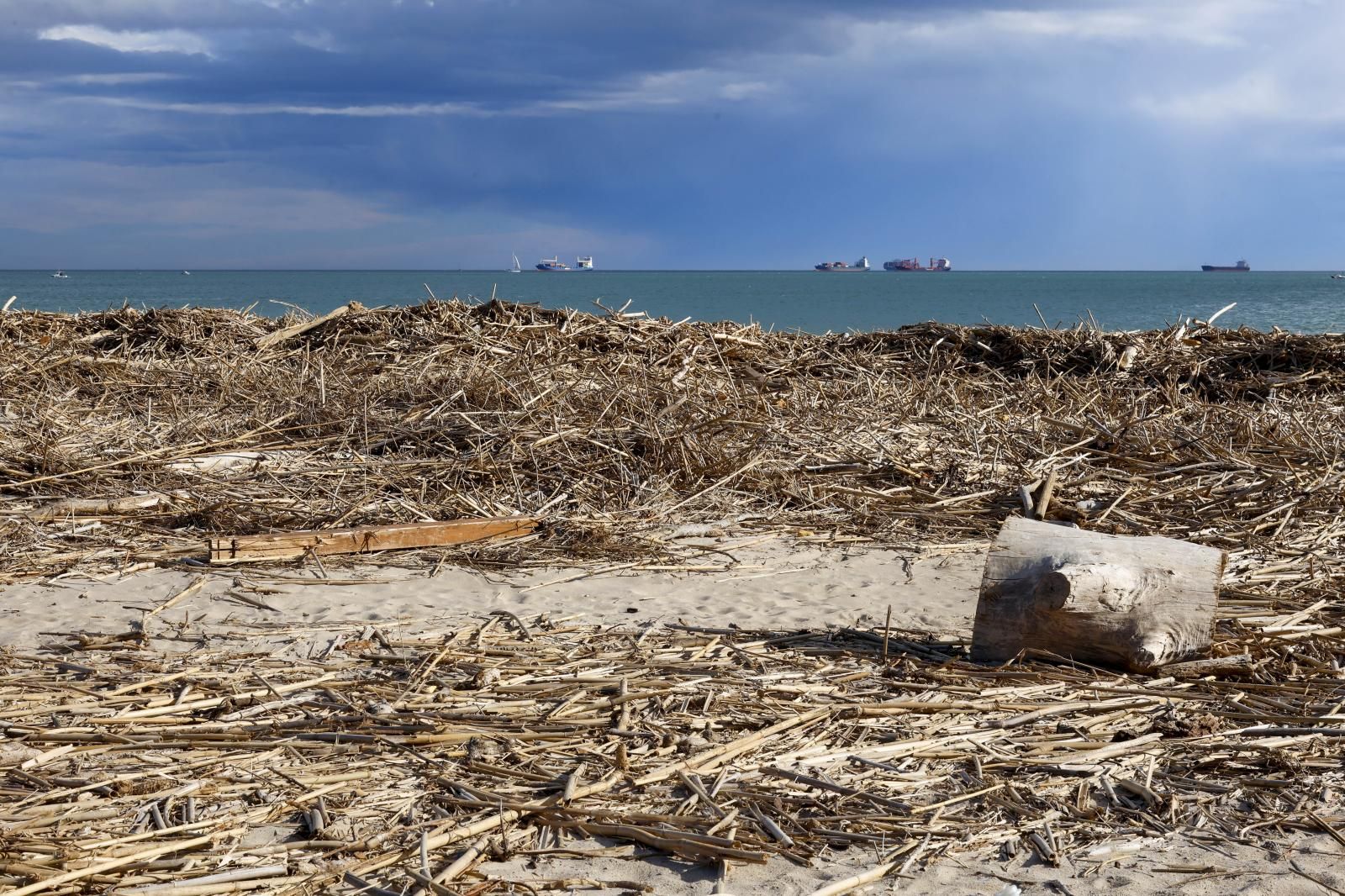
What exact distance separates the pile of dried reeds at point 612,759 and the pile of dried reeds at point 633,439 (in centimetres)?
180

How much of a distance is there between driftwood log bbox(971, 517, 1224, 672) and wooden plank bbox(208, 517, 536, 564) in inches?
115

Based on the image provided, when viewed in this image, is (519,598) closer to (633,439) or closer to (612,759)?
(612,759)

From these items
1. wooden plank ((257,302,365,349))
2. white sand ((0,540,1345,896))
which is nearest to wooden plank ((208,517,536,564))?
white sand ((0,540,1345,896))

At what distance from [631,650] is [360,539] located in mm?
2155

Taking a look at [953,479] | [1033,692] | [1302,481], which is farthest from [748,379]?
[1033,692]

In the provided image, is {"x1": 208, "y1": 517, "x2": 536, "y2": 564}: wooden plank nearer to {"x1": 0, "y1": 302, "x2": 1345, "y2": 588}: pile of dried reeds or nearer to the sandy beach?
the sandy beach

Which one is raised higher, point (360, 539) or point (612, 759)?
point (360, 539)

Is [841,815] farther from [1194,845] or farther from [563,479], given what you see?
[563,479]

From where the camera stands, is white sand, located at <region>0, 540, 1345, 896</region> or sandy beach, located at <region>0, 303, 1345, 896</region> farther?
white sand, located at <region>0, 540, 1345, 896</region>

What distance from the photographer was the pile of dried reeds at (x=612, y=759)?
2859mm

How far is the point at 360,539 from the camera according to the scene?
5984 mm

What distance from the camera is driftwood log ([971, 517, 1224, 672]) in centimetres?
409

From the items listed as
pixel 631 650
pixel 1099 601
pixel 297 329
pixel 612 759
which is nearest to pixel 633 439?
pixel 631 650

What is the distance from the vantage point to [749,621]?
491 cm
